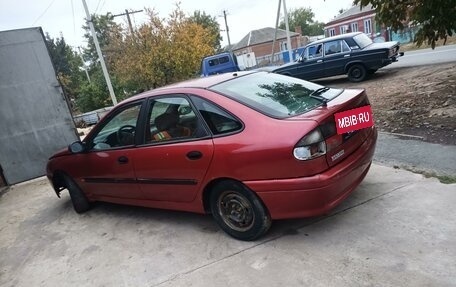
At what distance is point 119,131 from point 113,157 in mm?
306

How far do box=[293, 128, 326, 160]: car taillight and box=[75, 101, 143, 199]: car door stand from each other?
188cm

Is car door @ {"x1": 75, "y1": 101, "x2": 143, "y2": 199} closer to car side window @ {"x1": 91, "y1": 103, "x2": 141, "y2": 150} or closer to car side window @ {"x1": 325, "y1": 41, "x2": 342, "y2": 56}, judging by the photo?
car side window @ {"x1": 91, "y1": 103, "x2": 141, "y2": 150}

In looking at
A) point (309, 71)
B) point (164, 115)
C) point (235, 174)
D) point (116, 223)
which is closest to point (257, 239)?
point (235, 174)

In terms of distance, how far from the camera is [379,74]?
13203 mm

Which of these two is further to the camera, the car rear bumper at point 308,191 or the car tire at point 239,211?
the car tire at point 239,211

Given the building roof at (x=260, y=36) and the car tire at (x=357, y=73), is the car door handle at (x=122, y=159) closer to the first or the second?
the car tire at (x=357, y=73)

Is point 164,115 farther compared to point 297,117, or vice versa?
point 164,115

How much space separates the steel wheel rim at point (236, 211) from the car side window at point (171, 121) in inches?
24.7

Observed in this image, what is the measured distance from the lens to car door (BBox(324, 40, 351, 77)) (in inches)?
495

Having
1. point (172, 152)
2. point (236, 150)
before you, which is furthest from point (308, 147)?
point (172, 152)

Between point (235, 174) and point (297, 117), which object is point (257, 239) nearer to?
point (235, 174)

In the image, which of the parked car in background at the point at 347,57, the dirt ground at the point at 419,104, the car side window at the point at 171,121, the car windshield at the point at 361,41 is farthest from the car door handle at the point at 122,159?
the car windshield at the point at 361,41

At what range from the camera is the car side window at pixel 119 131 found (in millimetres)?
4113

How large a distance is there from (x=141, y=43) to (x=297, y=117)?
76.5ft
